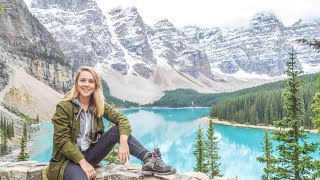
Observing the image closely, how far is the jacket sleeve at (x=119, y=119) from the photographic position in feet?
29.8

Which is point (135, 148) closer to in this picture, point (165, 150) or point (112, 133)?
point (112, 133)

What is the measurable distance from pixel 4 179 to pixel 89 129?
2.87 m

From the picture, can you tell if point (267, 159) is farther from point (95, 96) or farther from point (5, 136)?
point (5, 136)

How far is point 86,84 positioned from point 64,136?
4.14 feet

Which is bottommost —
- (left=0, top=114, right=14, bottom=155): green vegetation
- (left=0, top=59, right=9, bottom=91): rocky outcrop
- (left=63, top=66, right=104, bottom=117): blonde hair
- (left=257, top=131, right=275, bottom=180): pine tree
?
(left=0, top=114, right=14, bottom=155): green vegetation

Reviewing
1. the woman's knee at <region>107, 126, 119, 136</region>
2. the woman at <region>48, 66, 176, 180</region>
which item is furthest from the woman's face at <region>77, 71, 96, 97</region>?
the woman's knee at <region>107, 126, 119, 136</region>

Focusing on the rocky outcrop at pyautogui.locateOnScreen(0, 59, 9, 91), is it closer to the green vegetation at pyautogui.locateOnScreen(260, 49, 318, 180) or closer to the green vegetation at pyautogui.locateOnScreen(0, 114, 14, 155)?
the green vegetation at pyautogui.locateOnScreen(0, 114, 14, 155)

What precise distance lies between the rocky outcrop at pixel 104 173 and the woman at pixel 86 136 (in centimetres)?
29

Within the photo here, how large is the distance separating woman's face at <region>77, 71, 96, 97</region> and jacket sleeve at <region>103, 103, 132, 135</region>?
667 mm

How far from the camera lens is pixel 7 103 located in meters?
148

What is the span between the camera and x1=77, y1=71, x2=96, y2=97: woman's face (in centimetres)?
893

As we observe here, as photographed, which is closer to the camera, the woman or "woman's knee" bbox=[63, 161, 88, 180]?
"woman's knee" bbox=[63, 161, 88, 180]

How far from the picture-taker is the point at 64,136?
847 cm

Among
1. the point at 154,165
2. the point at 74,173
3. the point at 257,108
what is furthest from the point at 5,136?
the point at 257,108
